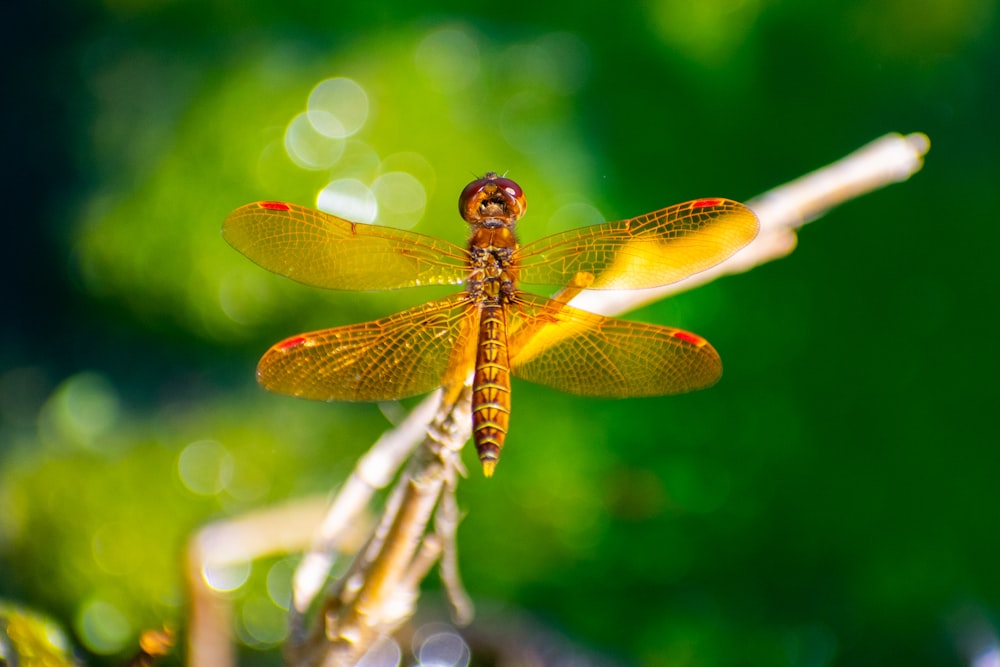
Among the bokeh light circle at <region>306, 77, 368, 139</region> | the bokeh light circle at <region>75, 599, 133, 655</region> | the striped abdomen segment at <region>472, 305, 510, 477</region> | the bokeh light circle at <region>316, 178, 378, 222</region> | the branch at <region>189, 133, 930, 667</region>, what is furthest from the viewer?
the bokeh light circle at <region>306, 77, 368, 139</region>

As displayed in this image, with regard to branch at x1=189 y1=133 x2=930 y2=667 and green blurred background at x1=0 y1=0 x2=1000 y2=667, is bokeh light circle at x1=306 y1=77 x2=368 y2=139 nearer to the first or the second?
→ green blurred background at x1=0 y1=0 x2=1000 y2=667

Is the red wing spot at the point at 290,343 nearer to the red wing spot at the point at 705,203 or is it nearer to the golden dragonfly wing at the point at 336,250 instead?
the golden dragonfly wing at the point at 336,250

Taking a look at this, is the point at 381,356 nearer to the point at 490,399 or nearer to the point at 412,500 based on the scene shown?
the point at 490,399

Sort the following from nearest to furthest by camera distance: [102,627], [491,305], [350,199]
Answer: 1. [491,305]
2. [102,627]
3. [350,199]

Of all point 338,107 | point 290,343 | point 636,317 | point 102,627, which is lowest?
point 102,627

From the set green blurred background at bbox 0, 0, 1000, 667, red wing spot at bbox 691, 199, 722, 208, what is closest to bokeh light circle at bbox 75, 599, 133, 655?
green blurred background at bbox 0, 0, 1000, 667

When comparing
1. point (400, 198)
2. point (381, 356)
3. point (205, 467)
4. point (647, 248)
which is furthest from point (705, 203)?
point (205, 467)

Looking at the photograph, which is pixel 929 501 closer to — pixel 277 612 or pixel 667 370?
pixel 667 370
